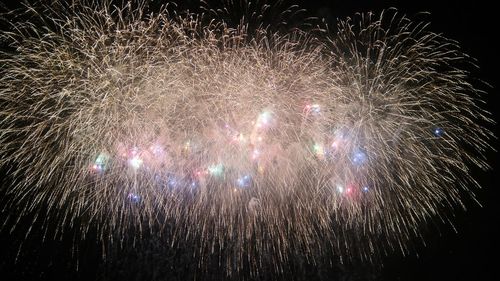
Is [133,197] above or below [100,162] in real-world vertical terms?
below

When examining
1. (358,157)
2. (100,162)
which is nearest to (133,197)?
(100,162)

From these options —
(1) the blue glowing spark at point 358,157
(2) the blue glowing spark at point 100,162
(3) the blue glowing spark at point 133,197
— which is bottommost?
(3) the blue glowing spark at point 133,197

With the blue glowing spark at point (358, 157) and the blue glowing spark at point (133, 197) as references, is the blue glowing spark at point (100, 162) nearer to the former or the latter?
the blue glowing spark at point (133, 197)

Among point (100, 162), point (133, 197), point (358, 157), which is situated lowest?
point (133, 197)

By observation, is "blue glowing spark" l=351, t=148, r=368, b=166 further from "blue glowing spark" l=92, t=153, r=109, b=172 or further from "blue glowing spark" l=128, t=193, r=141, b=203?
"blue glowing spark" l=92, t=153, r=109, b=172

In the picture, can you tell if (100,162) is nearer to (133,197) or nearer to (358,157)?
(133,197)

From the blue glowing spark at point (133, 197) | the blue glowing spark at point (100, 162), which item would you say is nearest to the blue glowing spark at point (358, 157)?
the blue glowing spark at point (133, 197)

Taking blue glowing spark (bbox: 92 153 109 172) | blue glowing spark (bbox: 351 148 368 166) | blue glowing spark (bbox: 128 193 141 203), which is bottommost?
blue glowing spark (bbox: 128 193 141 203)

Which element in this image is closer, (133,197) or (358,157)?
(358,157)

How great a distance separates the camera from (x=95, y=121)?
523 cm

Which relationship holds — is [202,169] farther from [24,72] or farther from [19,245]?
[19,245]

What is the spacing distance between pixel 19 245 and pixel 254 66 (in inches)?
315

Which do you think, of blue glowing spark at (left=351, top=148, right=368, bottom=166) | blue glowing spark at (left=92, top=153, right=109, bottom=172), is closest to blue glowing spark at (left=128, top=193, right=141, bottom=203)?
blue glowing spark at (left=92, top=153, right=109, bottom=172)

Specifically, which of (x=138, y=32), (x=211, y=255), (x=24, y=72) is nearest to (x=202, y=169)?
(x=138, y=32)
